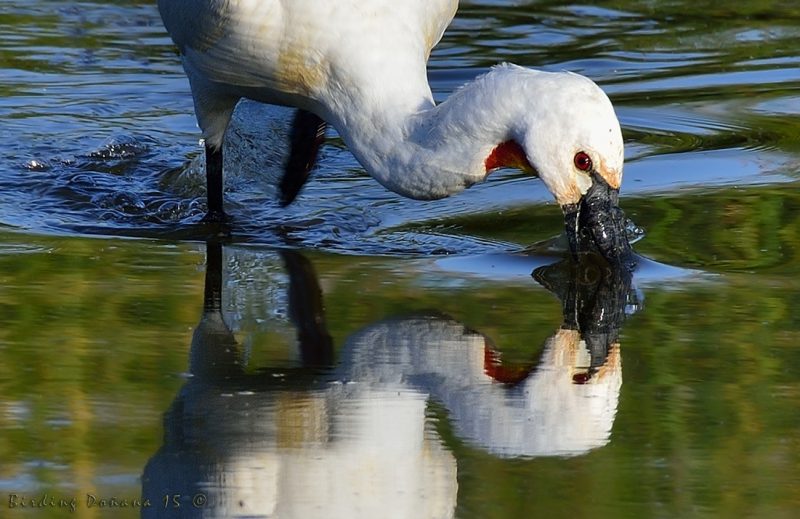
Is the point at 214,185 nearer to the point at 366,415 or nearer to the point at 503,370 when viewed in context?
the point at 503,370

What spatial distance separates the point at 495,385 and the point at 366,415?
0.43 m

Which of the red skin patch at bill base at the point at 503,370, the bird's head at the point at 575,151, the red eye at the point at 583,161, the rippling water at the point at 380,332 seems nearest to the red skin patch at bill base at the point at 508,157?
the bird's head at the point at 575,151

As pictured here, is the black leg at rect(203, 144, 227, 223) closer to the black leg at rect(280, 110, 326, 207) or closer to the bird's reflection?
the black leg at rect(280, 110, 326, 207)

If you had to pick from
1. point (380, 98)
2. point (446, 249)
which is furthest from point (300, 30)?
point (446, 249)

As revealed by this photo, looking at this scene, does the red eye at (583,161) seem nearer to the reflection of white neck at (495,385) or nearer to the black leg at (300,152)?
the reflection of white neck at (495,385)

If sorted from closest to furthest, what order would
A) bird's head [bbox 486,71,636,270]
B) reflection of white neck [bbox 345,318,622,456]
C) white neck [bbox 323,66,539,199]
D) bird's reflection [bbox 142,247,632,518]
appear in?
1. bird's reflection [bbox 142,247,632,518]
2. reflection of white neck [bbox 345,318,622,456]
3. bird's head [bbox 486,71,636,270]
4. white neck [bbox 323,66,539,199]

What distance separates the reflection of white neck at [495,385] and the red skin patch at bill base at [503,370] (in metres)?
0.02

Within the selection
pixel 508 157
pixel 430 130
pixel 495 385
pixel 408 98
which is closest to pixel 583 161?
pixel 508 157

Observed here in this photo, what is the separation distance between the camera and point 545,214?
6.82 m

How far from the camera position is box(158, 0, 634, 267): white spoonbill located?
17.9 feet

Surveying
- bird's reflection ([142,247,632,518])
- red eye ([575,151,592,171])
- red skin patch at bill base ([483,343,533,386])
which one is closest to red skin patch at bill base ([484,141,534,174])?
red eye ([575,151,592,171])

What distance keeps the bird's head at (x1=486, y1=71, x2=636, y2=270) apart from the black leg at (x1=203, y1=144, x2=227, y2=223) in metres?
1.74

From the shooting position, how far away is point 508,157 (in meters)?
5.67

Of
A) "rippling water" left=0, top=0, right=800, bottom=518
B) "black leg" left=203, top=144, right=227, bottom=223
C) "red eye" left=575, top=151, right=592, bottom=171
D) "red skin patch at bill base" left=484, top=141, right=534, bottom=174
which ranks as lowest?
"black leg" left=203, top=144, right=227, bottom=223
